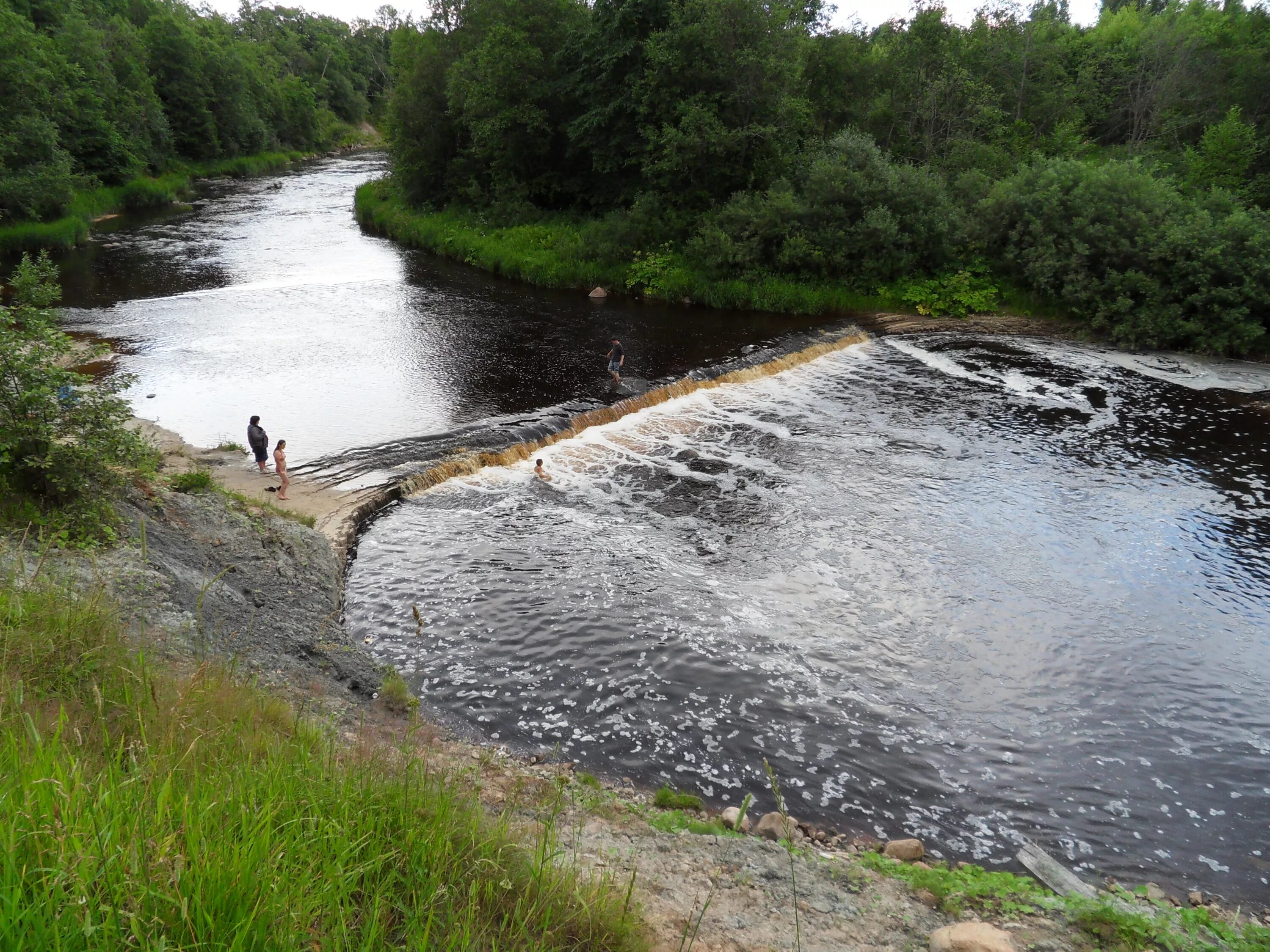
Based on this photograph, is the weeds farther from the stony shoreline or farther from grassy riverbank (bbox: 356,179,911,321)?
grassy riverbank (bbox: 356,179,911,321)

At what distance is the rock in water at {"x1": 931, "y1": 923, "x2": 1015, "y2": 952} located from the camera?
5219 mm

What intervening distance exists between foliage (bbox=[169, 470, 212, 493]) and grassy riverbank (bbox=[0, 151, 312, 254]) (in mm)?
30395

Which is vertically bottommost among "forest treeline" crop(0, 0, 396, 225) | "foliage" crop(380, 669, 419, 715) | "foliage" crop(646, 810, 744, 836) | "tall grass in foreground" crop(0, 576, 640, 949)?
"foliage" crop(380, 669, 419, 715)

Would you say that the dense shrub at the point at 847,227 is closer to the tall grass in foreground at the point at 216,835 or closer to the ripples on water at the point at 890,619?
the ripples on water at the point at 890,619

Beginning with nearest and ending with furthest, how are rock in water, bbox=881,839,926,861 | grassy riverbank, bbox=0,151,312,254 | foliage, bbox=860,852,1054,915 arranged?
1. foliage, bbox=860,852,1054,915
2. rock in water, bbox=881,839,926,861
3. grassy riverbank, bbox=0,151,312,254

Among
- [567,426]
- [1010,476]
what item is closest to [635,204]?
[567,426]

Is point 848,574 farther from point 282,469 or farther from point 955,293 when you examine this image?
point 955,293

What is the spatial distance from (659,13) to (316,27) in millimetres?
112123

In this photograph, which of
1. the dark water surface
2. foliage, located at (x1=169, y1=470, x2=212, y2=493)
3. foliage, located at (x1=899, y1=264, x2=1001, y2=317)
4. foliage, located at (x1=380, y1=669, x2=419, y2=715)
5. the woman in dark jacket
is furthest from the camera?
foliage, located at (x1=899, y1=264, x2=1001, y2=317)

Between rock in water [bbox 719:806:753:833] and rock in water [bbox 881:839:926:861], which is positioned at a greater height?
rock in water [bbox 719:806:753:833]

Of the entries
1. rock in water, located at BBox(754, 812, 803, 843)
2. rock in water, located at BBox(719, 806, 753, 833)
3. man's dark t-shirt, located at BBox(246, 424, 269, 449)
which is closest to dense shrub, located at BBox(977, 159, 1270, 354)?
rock in water, located at BBox(754, 812, 803, 843)

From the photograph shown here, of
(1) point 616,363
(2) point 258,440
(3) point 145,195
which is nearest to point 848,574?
(1) point 616,363

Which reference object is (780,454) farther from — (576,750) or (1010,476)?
(576,750)

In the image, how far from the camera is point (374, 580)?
12109mm
